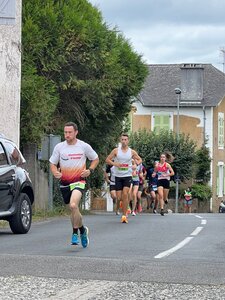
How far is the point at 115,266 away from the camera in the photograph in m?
10.8

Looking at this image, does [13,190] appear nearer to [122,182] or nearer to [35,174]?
[122,182]

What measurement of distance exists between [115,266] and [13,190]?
559 centimetres

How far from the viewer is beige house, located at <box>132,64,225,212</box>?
6216 centimetres

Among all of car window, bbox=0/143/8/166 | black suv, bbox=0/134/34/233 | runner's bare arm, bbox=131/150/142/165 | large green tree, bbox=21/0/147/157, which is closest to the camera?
black suv, bbox=0/134/34/233

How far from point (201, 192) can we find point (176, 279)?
4826 centimetres

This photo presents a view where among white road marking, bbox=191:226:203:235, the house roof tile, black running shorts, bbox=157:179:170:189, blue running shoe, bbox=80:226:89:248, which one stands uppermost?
the house roof tile

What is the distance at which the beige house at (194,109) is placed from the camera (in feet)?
204

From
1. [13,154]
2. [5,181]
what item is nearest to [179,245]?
[5,181]

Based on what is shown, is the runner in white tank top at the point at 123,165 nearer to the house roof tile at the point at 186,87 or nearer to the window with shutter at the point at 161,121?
the house roof tile at the point at 186,87

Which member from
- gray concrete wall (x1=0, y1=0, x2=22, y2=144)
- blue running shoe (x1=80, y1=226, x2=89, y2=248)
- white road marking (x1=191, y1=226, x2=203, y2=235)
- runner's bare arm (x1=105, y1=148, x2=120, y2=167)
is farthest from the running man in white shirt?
gray concrete wall (x1=0, y1=0, x2=22, y2=144)

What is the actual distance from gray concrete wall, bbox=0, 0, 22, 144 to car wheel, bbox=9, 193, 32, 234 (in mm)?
8089

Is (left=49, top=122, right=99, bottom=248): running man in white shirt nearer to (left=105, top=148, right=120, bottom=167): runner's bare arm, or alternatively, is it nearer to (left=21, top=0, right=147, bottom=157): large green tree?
(left=105, top=148, right=120, bottom=167): runner's bare arm

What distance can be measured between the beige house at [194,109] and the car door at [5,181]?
45440mm

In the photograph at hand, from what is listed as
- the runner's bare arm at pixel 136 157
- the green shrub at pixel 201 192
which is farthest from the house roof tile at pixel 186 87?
the runner's bare arm at pixel 136 157
